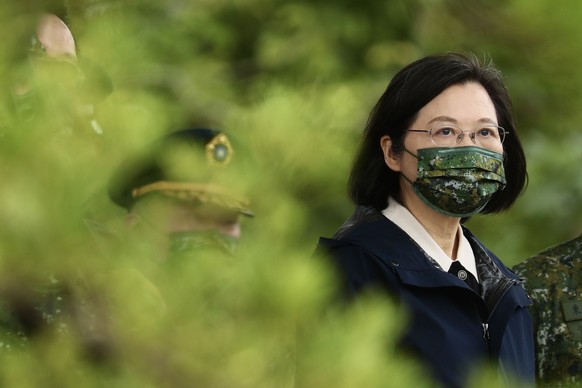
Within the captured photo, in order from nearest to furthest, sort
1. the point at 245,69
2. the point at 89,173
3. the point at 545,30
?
the point at 89,173 < the point at 245,69 < the point at 545,30

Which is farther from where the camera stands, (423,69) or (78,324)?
(423,69)

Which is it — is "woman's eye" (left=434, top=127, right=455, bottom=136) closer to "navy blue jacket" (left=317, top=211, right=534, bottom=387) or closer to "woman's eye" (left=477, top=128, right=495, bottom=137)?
"woman's eye" (left=477, top=128, right=495, bottom=137)

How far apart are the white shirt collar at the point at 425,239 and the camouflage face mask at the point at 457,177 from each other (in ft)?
0.20

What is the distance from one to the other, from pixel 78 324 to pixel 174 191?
5.0 inches

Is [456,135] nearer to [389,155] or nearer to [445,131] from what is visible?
[445,131]

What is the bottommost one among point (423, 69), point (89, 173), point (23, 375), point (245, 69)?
point (23, 375)

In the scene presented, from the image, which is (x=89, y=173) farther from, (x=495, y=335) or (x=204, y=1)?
(x=204, y=1)

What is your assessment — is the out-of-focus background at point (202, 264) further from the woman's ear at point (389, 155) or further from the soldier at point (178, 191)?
the woman's ear at point (389, 155)

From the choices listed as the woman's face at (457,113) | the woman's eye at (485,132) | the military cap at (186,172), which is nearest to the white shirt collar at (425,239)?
the woman's face at (457,113)

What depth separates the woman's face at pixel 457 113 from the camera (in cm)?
242

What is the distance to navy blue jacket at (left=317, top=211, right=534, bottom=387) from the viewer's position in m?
2.25

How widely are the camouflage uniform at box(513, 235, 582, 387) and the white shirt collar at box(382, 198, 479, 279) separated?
13.7 inches

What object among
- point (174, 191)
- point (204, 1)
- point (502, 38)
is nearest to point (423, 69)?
point (204, 1)

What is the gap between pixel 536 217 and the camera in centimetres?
551
